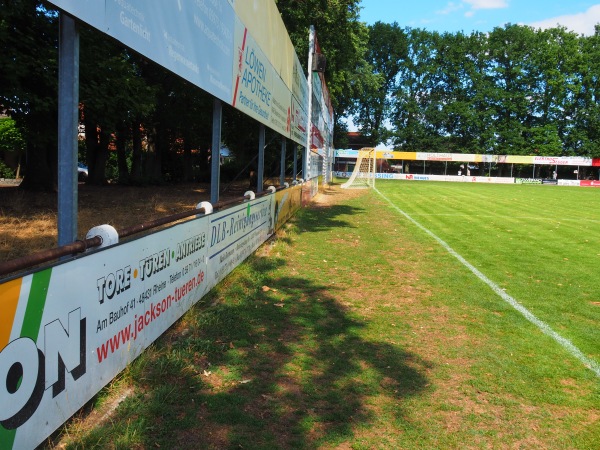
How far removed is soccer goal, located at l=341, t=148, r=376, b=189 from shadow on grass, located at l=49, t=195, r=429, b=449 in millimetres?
33010

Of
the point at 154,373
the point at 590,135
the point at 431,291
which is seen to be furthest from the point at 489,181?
A: the point at 154,373

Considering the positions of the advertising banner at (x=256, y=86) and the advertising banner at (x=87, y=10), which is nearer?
the advertising banner at (x=87, y=10)

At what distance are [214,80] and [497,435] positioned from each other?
4882 millimetres

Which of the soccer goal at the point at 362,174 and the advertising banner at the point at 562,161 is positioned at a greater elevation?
the advertising banner at the point at 562,161

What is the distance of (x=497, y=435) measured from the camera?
3.40m

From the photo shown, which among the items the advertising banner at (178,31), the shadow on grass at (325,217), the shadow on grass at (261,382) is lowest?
the shadow on grass at (261,382)

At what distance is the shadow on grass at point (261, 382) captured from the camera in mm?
3240

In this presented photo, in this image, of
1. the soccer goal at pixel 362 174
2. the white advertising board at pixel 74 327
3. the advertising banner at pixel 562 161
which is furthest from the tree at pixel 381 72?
the white advertising board at pixel 74 327

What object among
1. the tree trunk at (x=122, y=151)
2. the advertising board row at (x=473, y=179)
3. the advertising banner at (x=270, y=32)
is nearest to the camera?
the advertising banner at (x=270, y=32)

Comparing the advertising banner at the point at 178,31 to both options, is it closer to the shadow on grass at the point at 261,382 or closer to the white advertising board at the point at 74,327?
the white advertising board at the point at 74,327

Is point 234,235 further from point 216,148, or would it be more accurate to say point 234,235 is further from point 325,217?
point 325,217

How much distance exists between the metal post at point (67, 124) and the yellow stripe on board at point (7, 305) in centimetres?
97

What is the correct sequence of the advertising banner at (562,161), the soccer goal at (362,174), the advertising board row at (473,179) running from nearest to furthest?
the soccer goal at (362,174), the advertising board row at (473,179), the advertising banner at (562,161)

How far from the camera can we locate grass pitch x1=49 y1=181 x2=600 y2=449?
10.9 feet
